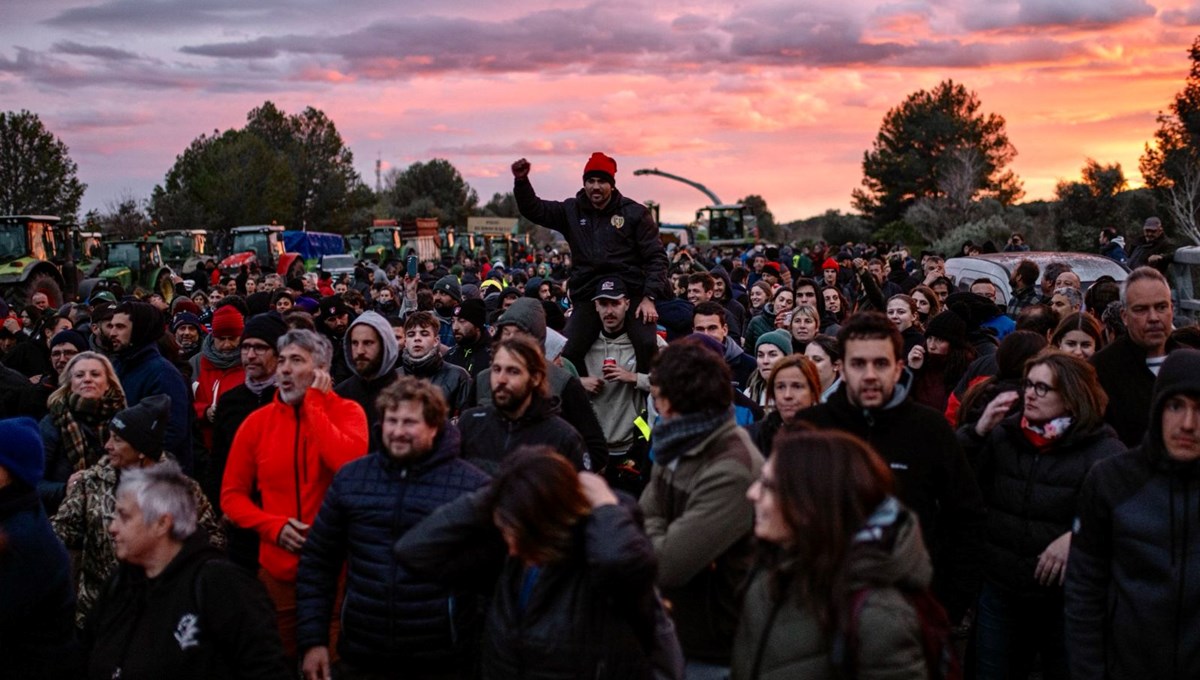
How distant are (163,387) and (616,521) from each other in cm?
424

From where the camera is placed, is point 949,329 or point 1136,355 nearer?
point 1136,355

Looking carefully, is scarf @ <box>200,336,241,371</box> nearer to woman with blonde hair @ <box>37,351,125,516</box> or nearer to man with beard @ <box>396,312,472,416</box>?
man with beard @ <box>396,312,472,416</box>

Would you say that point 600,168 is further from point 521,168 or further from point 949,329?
point 949,329

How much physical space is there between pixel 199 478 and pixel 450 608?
9.60 feet

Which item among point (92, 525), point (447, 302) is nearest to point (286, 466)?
point (92, 525)

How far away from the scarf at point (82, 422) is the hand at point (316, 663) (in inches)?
86.8

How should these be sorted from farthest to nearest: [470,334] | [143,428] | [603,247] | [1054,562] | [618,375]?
[470,334], [603,247], [618,375], [143,428], [1054,562]

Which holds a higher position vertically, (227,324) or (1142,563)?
(227,324)

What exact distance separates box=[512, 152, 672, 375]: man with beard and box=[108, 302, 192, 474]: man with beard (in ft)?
7.65

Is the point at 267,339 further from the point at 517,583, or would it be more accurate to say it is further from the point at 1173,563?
the point at 1173,563

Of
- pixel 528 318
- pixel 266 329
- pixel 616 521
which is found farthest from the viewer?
pixel 528 318

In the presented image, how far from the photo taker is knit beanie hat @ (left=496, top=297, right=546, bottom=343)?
6.77 metres

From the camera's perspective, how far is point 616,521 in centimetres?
333

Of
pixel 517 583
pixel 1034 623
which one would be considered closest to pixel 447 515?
pixel 517 583
